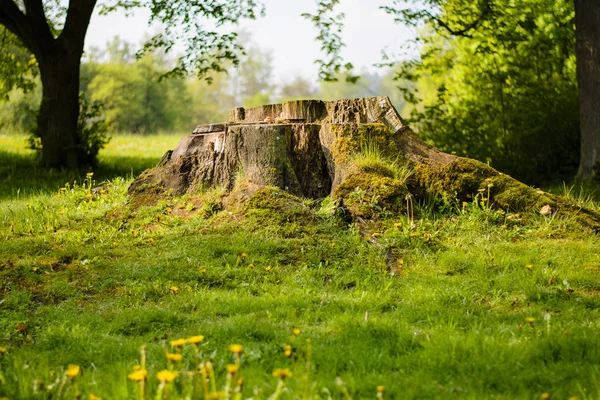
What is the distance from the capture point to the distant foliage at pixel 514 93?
45.4 ft

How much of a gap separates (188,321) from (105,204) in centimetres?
448

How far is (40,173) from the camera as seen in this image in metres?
13.7

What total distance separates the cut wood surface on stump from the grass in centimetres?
34

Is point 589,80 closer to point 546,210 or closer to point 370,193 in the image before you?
point 546,210

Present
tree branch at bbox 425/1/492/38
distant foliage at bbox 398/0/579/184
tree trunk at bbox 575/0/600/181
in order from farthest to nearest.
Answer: tree branch at bbox 425/1/492/38 → distant foliage at bbox 398/0/579/184 → tree trunk at bbox 575/0/600/181

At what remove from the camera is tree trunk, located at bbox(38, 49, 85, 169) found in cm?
1413

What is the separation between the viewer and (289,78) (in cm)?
12862

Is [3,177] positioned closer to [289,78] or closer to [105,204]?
[105,204]

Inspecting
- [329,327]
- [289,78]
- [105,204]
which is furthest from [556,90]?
[289,78]

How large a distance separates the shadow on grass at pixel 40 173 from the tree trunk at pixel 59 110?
0.43m

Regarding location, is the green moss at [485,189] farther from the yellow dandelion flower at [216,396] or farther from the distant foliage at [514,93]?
the distant foliage at [514,93]

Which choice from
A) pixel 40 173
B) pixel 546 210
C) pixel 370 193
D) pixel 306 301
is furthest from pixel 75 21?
pixel 306 301

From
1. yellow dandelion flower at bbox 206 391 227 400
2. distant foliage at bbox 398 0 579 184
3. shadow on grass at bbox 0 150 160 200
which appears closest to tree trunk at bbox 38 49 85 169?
shadow on grass at bbox 0 150 160 200

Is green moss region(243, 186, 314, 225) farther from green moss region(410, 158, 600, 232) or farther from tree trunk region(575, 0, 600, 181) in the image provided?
tree trunk region(575, 0, 600, 181)
